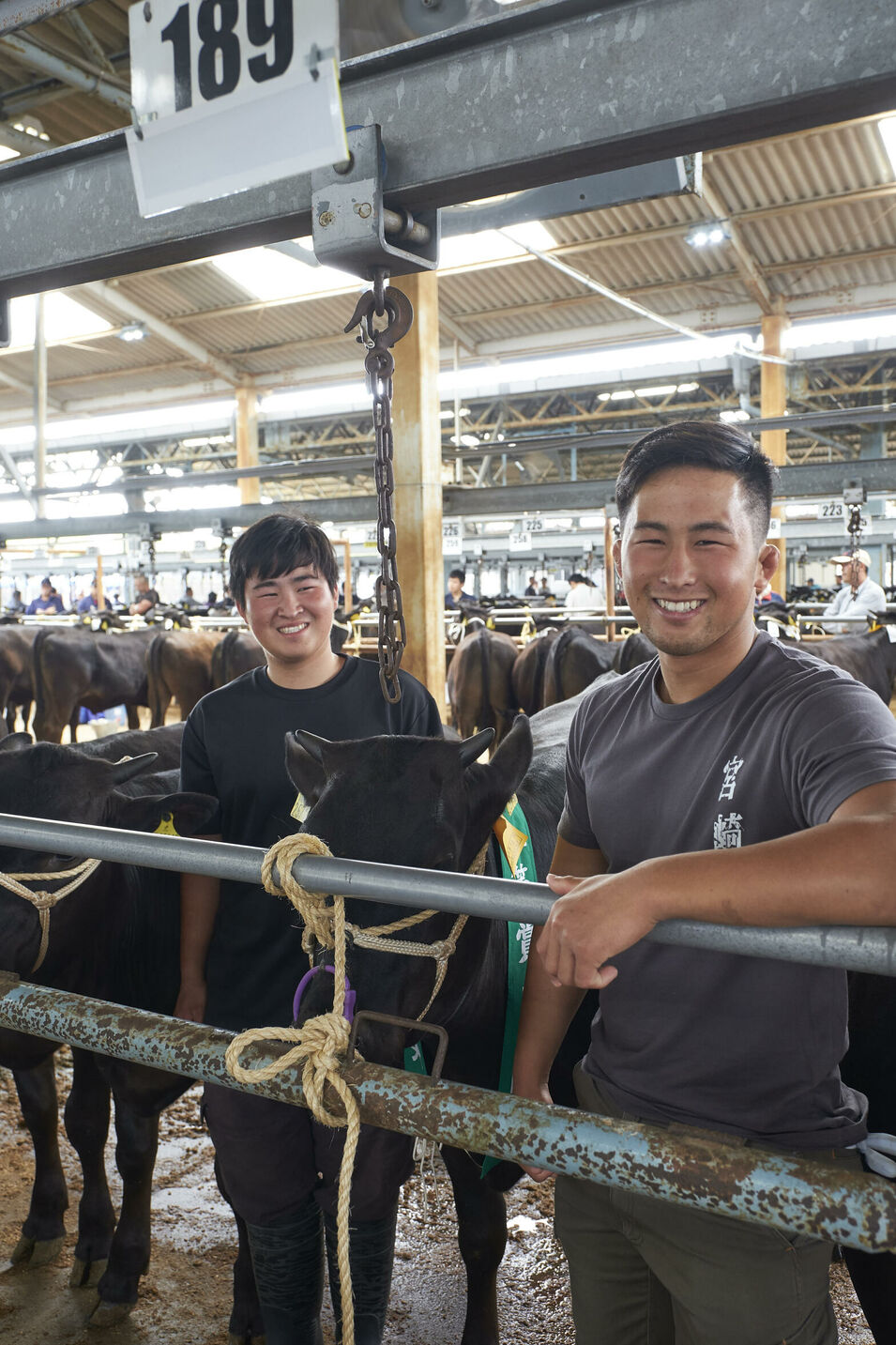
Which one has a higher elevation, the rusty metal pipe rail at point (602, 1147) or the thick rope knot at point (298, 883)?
the thick rope knot at point (298, 883)

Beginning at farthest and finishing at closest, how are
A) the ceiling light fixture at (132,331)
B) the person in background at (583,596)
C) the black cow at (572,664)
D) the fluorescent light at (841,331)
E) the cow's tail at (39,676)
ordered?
the person in background at (583,596) → the ceiling light fixture at (132,331) → the fluorescent light at (841,331) → the cow's tail at (39,676) → the black cow at (572,664)

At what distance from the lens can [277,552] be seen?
222 centimetres

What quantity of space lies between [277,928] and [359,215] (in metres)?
1.43

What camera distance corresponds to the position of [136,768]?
246 cm

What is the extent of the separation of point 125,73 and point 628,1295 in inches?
332

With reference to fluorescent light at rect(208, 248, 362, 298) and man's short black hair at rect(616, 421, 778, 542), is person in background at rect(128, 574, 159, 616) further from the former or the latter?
man's short black hair at rect(616, 421, 778, 542)

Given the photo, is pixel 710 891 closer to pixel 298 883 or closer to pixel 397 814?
pixel 298 883

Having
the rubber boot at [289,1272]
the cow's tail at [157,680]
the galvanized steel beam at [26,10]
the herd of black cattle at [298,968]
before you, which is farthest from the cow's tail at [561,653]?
the galvanized steel beam at [26,10]

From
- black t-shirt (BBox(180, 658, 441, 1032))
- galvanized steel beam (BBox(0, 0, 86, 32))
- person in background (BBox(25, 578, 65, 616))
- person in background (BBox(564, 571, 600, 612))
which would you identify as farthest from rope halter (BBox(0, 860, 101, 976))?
person in background (BBox(25, 578, 65, 616))

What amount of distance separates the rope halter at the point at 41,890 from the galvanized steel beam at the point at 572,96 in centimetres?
136

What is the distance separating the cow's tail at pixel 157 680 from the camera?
10.4m

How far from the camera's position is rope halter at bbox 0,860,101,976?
6.81 feet

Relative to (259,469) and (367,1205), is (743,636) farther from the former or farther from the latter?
(259,469)

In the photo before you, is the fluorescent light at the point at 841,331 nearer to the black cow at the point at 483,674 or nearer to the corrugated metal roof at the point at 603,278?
the corrugated metal roof at the point at 603,278
